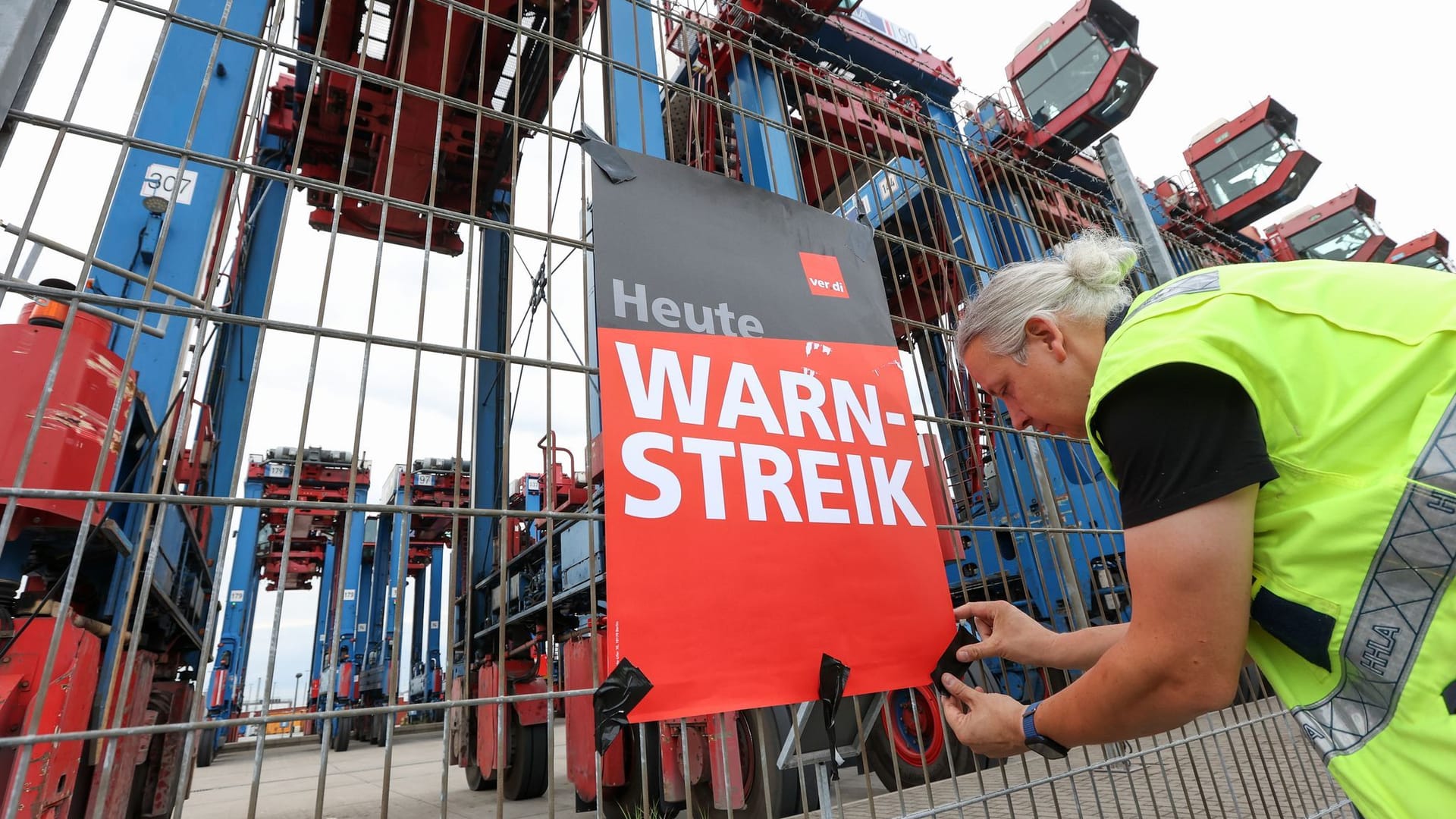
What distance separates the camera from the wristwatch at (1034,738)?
1131mm

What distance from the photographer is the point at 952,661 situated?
1.79m

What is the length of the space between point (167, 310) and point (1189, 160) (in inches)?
716

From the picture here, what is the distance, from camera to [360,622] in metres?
16.6

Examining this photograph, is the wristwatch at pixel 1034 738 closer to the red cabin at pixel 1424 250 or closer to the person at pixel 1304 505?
the person at pixel 1304 505

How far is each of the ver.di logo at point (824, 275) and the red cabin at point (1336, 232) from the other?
19.9 metres

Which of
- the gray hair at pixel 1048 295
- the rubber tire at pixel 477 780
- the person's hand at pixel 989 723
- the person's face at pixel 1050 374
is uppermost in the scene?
the gray hair at pixel 1048 295

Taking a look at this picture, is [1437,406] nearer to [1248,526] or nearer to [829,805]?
[1248,526]

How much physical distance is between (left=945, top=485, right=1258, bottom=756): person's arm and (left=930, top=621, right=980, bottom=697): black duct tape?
0.76 meters

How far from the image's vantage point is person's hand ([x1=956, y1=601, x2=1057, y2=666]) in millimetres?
1510

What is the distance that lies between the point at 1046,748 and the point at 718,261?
4.60 ft

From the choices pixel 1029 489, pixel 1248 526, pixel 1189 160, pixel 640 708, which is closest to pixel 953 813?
pixel 640 708

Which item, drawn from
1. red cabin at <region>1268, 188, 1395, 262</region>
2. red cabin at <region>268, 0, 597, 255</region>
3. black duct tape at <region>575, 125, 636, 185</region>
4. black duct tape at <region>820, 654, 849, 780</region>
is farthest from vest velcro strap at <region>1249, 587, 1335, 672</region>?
red cabin at <region>1268, 188, 1395, 262</region>

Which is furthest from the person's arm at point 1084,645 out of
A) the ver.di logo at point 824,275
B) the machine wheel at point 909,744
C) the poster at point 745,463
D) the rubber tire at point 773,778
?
the machine wheel at point 909,744

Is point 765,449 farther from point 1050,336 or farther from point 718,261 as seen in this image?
point 1050,336
